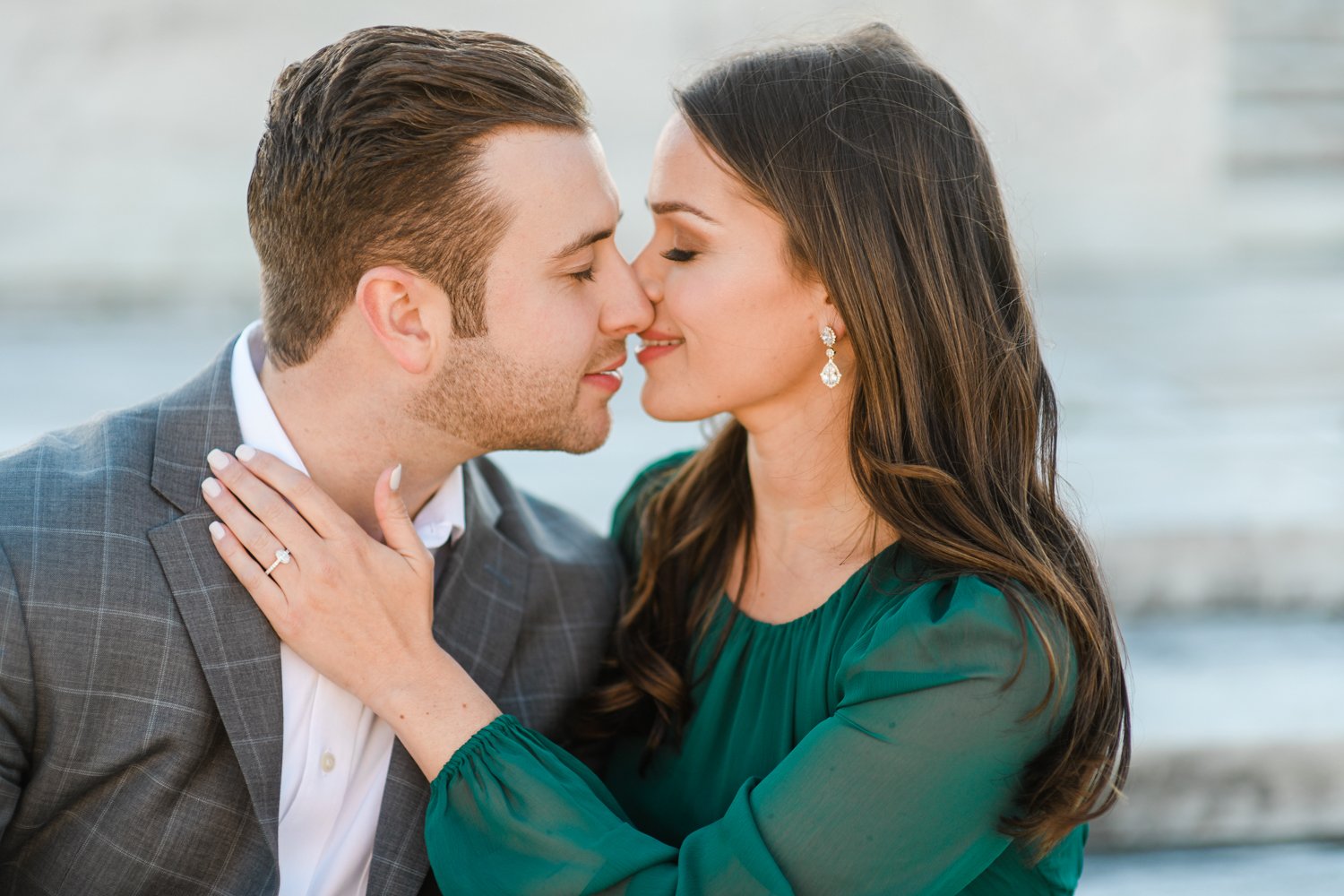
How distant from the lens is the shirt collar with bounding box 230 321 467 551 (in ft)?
7.00

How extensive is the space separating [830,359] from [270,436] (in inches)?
37.6

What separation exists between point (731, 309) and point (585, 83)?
425 centimetres

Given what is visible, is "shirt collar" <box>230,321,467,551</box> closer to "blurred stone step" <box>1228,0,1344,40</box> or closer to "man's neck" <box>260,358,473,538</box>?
"man's neck" <box>260,358,473,538</box>

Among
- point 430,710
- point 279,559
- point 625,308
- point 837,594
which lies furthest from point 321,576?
point 837,594

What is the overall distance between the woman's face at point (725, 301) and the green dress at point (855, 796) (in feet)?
1.40

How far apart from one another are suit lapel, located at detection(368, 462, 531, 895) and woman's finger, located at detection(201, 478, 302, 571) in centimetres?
35

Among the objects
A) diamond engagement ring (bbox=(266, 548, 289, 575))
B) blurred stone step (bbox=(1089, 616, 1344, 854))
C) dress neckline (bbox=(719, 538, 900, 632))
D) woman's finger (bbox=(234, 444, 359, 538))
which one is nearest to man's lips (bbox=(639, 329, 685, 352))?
dress neckline (bbox=(719, 538, 900, 632))

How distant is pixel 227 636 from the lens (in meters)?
1.94

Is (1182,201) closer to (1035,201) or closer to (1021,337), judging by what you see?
(1035,201)

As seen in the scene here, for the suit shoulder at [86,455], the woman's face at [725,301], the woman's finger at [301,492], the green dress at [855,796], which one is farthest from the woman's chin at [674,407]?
the suit shoulder at [86,455]

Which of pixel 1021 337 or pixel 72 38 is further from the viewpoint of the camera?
pixel 72 38

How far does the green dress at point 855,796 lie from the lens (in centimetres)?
183

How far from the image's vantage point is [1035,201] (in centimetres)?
647

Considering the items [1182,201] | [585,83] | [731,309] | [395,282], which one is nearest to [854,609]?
[731,309]
